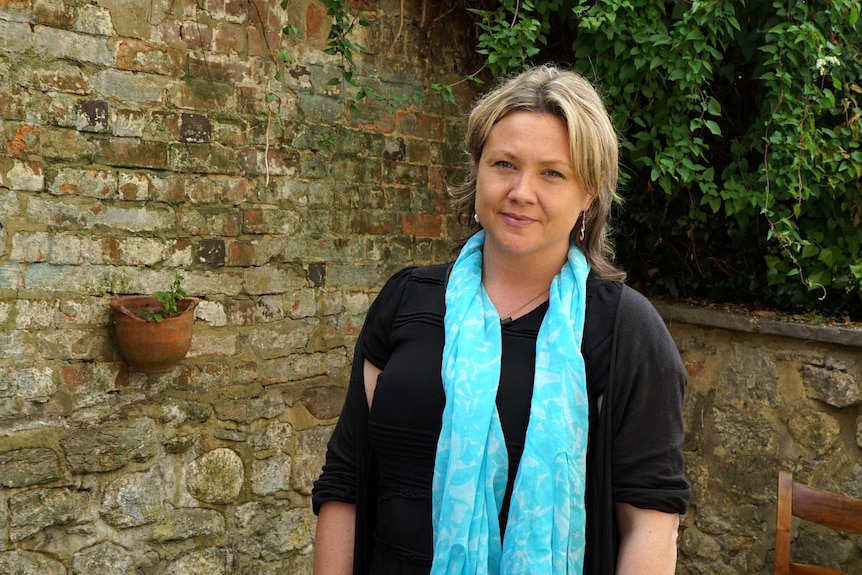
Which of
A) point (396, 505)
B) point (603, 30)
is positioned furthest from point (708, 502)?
point (396, 505)

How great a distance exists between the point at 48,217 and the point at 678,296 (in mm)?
2940

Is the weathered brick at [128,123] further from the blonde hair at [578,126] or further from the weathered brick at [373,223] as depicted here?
the blonde hair at [578,126]

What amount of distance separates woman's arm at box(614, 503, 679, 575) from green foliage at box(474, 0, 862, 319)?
2429mm

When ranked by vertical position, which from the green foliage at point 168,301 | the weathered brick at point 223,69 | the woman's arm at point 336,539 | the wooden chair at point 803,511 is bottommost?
the wooden chair at point 803,511

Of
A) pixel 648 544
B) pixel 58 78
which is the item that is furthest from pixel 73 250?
pixel 648 544

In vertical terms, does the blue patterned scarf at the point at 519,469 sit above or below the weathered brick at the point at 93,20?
below

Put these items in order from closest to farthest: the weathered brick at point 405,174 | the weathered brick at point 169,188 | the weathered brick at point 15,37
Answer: the weathered brick at point 15,37 → the weathered brick at point 169,188 → the weathered brick at point 405,174

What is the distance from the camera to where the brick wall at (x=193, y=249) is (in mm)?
2912

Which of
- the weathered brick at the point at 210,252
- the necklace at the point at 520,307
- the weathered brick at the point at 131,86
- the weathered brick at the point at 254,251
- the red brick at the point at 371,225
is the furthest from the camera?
the red brick at the point at 371,225

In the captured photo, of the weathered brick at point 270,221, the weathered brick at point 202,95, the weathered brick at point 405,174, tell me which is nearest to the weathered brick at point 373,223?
the weathered brick at point 405,174

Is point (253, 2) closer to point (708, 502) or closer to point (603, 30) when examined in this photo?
point (603, 30)

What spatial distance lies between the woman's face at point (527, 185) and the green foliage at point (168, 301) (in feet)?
5.74

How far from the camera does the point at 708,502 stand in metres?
3.96

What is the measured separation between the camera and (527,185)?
162 centimetres
